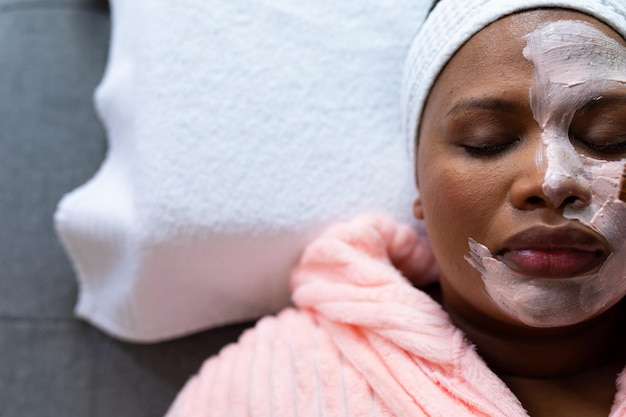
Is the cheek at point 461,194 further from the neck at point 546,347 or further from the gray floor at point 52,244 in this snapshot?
the gray floor at point 52,244

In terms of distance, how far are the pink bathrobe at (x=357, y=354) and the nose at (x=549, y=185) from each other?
25 cm

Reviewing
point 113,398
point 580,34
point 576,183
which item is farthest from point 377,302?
point 113,398

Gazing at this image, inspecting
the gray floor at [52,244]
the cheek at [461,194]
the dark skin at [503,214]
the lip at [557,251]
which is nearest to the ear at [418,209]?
the dark skin at [503,214]

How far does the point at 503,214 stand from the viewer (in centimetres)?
77

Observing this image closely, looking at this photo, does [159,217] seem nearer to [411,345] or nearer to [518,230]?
[411,345]

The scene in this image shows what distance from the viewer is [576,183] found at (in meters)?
0.73

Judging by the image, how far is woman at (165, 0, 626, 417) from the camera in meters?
0.75

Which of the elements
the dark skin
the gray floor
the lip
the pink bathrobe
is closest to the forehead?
the dark skin

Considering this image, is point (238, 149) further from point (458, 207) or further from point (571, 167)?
point (571, 167)

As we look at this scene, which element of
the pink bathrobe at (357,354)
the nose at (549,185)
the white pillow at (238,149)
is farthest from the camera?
the white pillow at (238,149)

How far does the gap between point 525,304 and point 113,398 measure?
0.75m

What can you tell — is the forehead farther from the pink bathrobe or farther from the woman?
the pink bathrobe

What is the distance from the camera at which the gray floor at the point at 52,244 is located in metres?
1.19

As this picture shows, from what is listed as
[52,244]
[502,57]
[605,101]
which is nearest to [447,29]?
[502,57]
